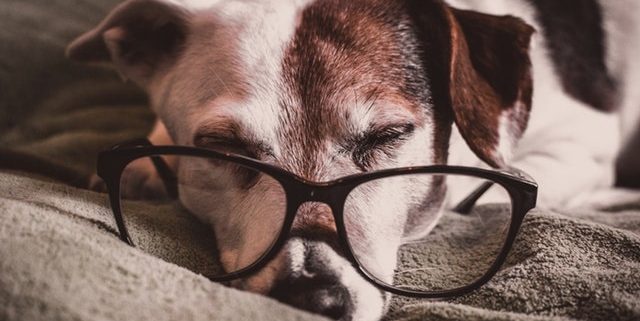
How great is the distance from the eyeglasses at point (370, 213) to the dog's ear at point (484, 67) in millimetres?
114

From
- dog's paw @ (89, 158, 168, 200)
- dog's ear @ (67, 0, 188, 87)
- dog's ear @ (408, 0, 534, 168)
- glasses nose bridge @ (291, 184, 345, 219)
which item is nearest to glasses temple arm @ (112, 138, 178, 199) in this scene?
dog's paw @ (89, 158, 168, 200)

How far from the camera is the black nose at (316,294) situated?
820 millimetres

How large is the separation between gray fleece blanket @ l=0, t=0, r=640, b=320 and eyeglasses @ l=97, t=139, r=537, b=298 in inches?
1.3

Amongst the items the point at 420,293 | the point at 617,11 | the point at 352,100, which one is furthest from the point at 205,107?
the point at 617,11

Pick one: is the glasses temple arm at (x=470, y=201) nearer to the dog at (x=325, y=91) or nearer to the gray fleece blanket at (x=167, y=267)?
the dog at (x=325, y=91)

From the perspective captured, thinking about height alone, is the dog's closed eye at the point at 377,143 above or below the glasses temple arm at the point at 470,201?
above

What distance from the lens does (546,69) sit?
1571 millimetres

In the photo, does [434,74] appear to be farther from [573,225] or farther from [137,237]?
[137,237]

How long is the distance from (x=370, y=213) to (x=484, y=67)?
0.38 meters

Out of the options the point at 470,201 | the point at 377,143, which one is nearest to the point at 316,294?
the point at 377,143

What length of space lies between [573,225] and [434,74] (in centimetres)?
37

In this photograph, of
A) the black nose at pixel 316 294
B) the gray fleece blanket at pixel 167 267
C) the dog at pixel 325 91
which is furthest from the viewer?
the dog at pixel 325 91

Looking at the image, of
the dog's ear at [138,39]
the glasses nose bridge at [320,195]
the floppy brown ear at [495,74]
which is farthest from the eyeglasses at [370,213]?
the dog's ear at [138,39]

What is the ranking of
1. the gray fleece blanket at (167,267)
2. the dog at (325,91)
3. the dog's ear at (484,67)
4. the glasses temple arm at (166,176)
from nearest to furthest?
the gray fleece blanket at (167,267)
the dog at (325,91)
the dog's ear at (484,67)
the glasses temple arm at (166,176)
